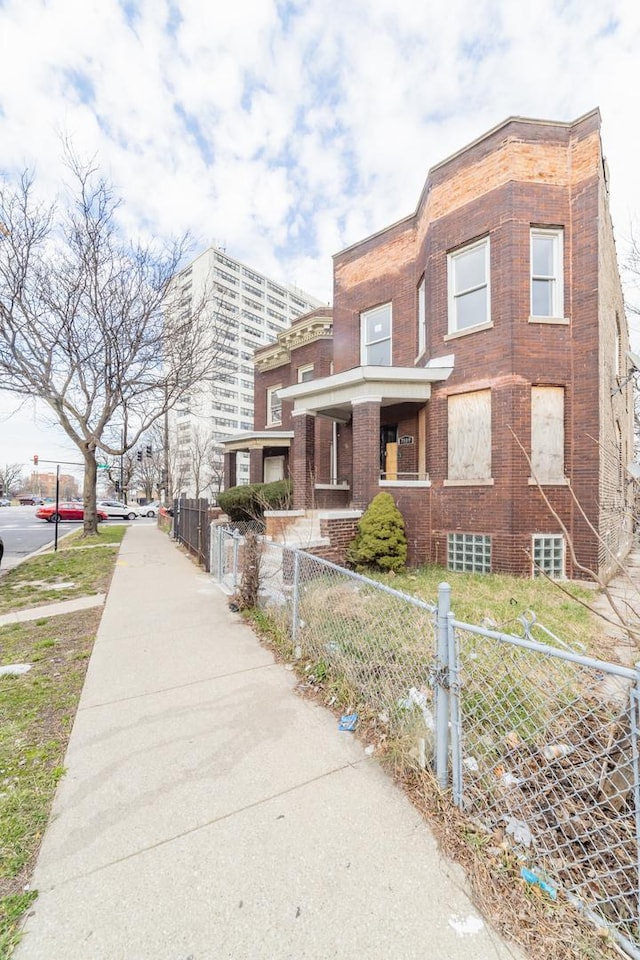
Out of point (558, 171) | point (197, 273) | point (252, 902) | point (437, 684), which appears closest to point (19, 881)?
point (252, 902)

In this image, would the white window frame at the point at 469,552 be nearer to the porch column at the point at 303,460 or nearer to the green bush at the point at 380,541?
the green bush at the point at 380,541

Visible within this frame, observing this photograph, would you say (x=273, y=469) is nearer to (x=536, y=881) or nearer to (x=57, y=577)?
(x=57, y=577)

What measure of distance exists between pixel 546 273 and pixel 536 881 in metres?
9.61

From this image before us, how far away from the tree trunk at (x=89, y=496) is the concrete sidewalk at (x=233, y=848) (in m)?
16.1

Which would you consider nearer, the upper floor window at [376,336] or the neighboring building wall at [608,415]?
the neighboring building wall at [608,415]

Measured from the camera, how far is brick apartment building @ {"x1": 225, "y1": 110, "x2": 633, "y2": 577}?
8.00 m

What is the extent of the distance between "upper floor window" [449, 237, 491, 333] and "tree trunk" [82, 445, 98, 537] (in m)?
15.8

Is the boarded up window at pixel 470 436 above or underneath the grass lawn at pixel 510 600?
above

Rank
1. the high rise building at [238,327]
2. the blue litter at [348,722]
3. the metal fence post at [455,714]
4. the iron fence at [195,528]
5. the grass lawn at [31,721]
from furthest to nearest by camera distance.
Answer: the high rise building at [238,327]
the iron fence at [195,528]
the blue litter at [348,722]
the metal fence post at [455,714]
the grass lawn at [31,721]

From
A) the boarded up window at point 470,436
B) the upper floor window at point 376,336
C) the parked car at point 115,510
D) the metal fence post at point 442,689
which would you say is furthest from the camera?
the parked car at point 115,510

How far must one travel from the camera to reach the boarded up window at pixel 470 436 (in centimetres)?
847

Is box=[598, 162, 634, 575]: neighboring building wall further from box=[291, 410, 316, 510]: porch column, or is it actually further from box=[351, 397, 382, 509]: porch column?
box=[291, 410, 316, 510]: porch column

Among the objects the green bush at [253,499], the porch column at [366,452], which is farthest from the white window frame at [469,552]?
the green bush at [253,499]

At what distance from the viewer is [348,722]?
3088 millimetres
